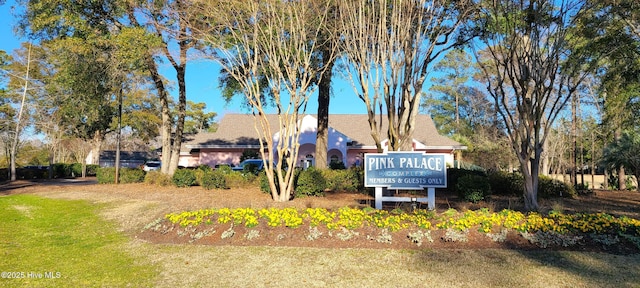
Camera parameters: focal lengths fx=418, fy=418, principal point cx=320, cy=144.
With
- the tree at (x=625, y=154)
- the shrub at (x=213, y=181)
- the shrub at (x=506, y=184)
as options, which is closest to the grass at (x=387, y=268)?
the shrub at (x=506, y=184)

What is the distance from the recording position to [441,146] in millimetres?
30969

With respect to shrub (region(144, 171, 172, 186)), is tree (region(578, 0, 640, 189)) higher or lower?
higher

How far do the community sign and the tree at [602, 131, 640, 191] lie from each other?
11615 mm

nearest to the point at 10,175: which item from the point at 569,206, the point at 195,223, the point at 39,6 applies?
the point at 39,6

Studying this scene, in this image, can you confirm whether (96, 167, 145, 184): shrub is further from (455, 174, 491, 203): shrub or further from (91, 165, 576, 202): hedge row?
(455, 174, 491, 203): shrub

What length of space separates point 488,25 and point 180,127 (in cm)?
1454

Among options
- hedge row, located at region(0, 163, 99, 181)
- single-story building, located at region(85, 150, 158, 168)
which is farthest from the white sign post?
single-story building, located at region(85, 150, 158, 168)

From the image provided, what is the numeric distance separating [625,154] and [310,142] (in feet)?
58.4

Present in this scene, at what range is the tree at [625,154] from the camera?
1675 centimetres

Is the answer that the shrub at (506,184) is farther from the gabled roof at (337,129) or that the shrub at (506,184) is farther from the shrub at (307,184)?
the gabled roof at (337,129)

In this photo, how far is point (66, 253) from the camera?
707 centimetres

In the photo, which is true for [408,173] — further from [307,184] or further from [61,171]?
[61,171]

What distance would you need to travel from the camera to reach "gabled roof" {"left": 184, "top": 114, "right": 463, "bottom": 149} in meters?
31.1

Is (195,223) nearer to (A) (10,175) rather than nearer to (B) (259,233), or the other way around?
(B) (259,233)
